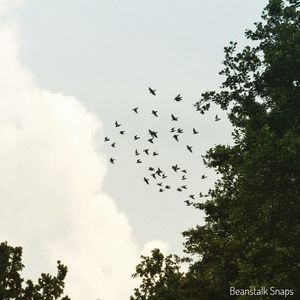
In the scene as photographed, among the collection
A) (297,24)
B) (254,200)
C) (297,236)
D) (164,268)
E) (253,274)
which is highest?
(297,24)

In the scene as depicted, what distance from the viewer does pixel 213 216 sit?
91.2 feet

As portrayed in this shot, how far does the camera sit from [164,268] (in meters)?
34.4

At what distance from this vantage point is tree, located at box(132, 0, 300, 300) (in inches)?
757

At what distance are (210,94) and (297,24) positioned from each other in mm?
6166

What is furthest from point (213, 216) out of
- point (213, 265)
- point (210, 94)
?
point (210, 94)

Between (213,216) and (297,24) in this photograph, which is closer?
(297,24)

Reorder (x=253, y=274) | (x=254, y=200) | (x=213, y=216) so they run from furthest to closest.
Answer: (x=213, y=216) → (x=254, y=200) → (x=253, y=274)

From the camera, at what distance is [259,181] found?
20.3m

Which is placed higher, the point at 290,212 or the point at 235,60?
the point at 235,60

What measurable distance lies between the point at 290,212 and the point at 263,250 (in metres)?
2.04

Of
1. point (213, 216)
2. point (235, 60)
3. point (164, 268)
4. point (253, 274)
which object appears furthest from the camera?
point (164, 268)

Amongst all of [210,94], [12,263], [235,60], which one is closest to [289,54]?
[235,60]

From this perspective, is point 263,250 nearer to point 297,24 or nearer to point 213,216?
point 213,216

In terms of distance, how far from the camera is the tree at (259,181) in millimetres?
19234
